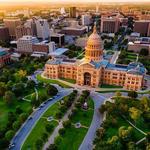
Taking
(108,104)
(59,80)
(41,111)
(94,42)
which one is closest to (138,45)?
(94,42)

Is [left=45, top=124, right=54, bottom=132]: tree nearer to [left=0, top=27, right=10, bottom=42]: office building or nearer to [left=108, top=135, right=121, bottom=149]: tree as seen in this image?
[left=108, top=135, right=121, bottom=149]: tree

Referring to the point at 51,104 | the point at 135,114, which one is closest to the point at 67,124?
the point at 51,104

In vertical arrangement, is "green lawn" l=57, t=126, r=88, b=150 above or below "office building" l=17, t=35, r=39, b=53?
below

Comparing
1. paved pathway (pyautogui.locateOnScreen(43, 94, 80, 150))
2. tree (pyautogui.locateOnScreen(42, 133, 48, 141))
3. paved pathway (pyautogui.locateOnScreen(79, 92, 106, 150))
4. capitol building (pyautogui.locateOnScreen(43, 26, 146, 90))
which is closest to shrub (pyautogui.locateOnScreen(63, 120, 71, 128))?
paved pathway (pyautogui.locateOnScreen(43, 94, 80, 150))

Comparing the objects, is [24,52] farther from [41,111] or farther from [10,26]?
[41,111]

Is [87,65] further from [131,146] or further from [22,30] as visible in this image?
[22,30]

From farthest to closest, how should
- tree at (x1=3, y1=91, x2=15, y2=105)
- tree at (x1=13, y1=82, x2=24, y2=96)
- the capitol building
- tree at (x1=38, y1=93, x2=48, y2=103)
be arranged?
1. the capitol building
2. tree at (x1=13, y1=82, x2=24, y2=96)
3. tree at (x1=38, y1=93, x2=48, y2=103)
4. tree at (x1=3, y1=91, x2=15, y2=105)
